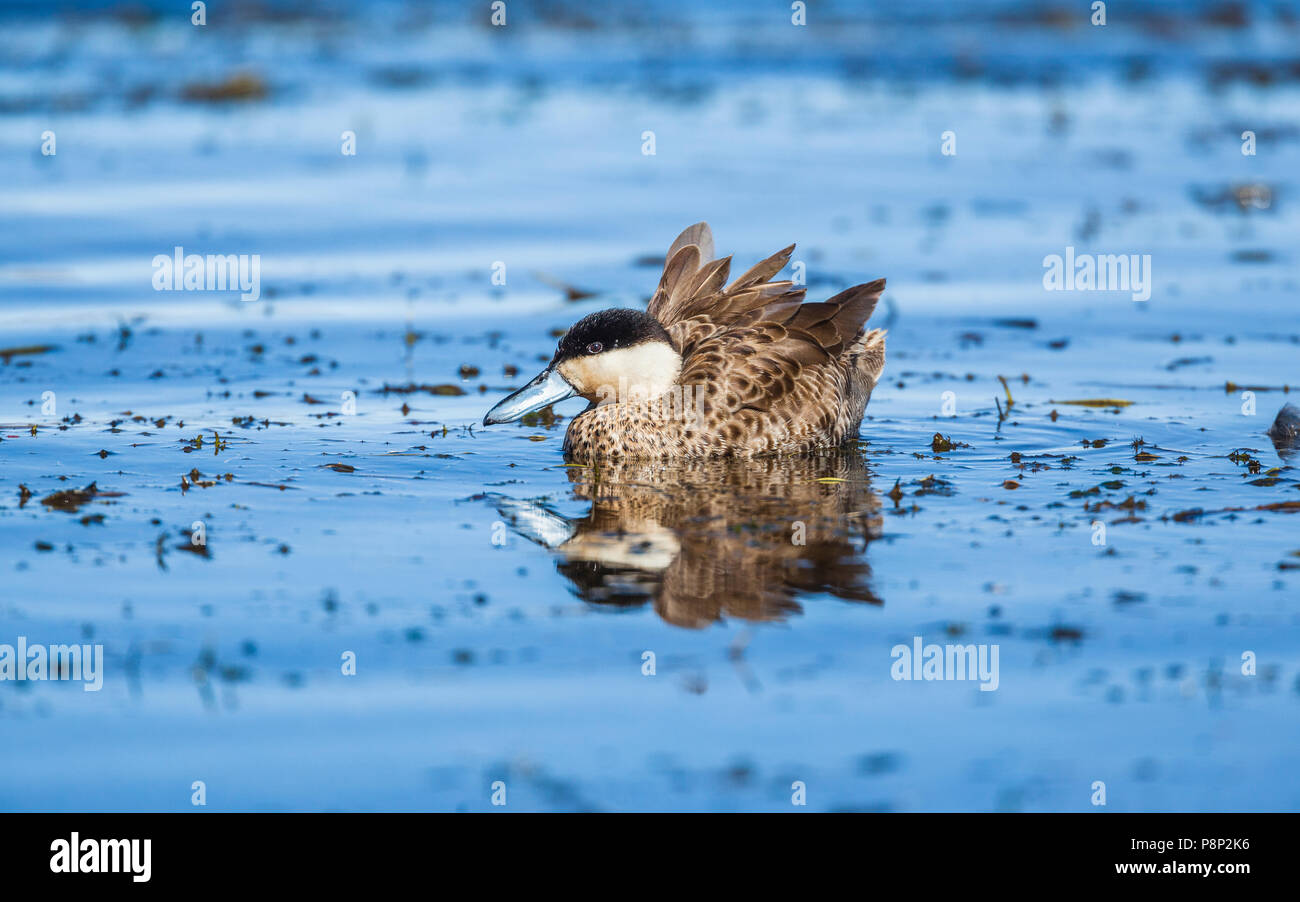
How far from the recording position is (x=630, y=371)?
8.52 m

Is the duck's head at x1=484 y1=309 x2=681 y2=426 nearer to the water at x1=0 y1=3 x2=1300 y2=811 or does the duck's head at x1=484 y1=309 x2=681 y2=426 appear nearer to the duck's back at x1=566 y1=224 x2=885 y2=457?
the duck's back at x1=566 y1=224 x2=885 y2=457

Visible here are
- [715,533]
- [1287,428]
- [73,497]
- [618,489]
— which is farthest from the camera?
[1287,428]

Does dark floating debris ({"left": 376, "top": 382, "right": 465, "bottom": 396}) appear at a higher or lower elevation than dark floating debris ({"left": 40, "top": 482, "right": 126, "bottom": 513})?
higher

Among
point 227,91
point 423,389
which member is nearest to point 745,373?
point 423,389

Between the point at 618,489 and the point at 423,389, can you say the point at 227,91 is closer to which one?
the point at 423,389

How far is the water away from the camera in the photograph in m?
5.12

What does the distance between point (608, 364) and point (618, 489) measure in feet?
2.77

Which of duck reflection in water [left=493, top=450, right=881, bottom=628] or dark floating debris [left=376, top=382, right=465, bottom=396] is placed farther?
dark floating debris [left=376, top=382, right=465, bottom=396]

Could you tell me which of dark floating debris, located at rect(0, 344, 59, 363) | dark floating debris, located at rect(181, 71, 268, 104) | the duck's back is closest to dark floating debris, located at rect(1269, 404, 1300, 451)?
the duck's back

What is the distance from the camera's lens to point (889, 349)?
37.3 feet

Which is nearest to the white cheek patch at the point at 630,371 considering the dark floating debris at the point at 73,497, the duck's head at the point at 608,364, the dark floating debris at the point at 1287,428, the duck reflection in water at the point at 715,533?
the duck's head at the point at 608,364

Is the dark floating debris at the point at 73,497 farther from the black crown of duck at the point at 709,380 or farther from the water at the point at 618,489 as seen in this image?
the black crown of duck at the point at 709,380
